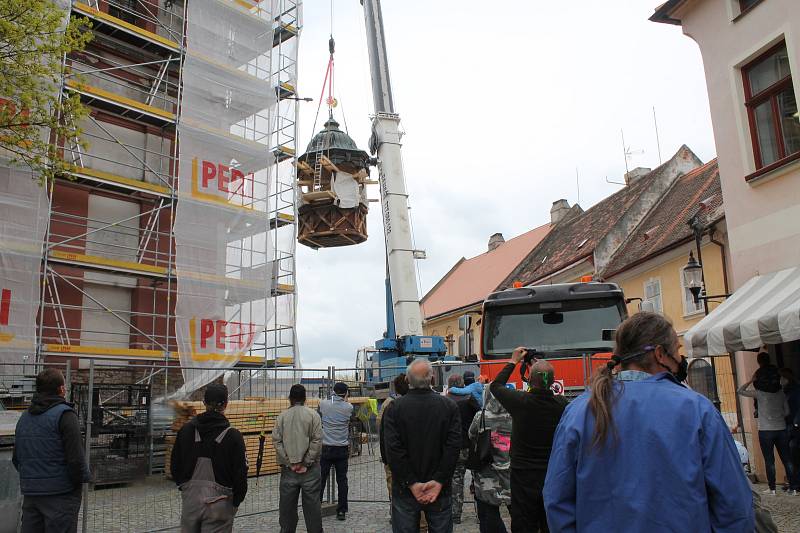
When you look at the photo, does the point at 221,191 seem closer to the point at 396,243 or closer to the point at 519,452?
the point at 396,243

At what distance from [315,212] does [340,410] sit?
11770mm

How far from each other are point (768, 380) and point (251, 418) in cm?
884

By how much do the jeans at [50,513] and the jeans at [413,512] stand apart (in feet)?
8.66

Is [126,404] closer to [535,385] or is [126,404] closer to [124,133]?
[124,133]

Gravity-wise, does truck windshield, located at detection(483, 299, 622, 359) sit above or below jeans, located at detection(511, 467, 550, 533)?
above

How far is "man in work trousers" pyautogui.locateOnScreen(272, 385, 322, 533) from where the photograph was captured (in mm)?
7250

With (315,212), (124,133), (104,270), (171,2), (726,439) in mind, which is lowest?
(726,439)

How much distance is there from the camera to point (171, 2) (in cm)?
A: 2044

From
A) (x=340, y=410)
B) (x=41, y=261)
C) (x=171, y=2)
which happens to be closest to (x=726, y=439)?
(x=340, y=410)

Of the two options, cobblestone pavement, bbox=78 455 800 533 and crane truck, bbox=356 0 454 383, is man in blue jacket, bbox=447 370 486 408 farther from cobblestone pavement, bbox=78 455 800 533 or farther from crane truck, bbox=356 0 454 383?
crane truck, bbox=356 0 454 383

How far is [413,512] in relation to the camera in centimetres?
545

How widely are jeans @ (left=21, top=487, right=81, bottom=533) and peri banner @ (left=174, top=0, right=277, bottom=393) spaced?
1061cm

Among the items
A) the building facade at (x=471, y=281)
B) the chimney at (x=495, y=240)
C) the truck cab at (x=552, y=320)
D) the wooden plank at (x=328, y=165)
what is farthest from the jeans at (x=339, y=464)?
the chimney at (x=495, y=240)

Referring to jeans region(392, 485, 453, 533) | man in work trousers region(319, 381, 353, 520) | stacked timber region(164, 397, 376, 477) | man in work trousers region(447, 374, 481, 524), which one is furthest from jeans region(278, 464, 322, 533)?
stacked timber region(164, 397, 376, 477)
